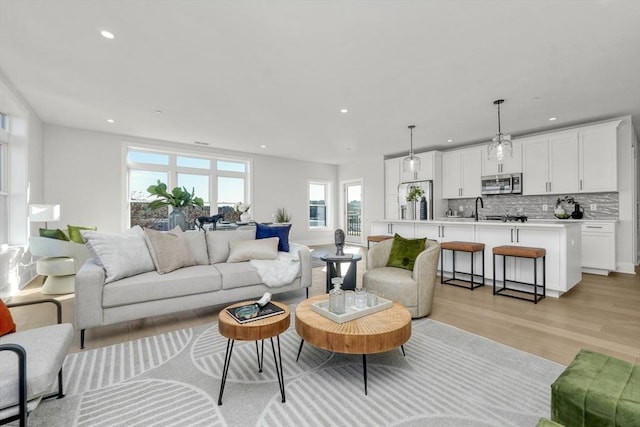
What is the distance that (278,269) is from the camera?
3.33 m

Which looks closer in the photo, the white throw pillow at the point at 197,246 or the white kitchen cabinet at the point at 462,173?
the white throw pillow at the point at 197,246

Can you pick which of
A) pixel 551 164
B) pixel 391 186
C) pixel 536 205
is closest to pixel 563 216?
pixel 536 205

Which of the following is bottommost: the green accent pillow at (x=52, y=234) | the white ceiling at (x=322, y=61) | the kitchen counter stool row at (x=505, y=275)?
the kitchen counter stool row at (x=505, y=275)

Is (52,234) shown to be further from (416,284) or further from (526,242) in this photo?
(526,242)

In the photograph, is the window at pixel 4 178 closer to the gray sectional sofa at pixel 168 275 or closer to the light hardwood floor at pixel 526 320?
the light hardwood floor at pixel 526 320

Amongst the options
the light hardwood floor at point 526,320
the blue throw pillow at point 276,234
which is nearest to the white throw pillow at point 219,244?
the blue throw pillow at point 276,234

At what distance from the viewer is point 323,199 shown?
9.68 meters

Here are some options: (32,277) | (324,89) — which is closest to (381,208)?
(324,89)

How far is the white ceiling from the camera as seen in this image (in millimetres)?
2318

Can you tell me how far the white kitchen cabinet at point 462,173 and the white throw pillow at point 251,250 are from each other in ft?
16.9

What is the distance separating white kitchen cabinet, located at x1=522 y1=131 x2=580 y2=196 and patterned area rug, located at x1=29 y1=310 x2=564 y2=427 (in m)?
4.46

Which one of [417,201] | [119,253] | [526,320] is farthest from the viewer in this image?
[417,201]

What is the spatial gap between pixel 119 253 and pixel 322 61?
8.97 ft

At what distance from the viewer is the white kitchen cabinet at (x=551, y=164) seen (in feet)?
17.1
